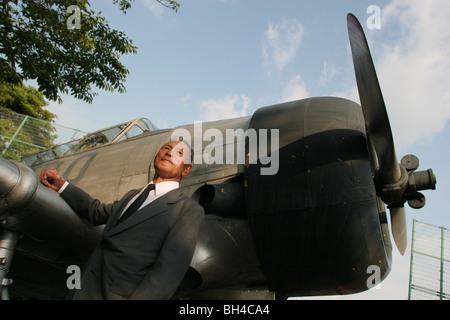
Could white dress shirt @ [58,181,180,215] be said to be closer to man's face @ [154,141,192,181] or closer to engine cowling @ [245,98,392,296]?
man's face @ [154,141,192,181]

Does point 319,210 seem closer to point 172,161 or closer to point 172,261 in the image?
point 172,161

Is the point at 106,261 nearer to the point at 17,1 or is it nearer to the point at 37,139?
the point at 17,1

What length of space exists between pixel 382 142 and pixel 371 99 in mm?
372

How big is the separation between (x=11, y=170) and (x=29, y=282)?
11.5 feet

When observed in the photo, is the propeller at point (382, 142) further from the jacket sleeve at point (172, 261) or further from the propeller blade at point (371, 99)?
the jacket sleeve at point (172, 261)

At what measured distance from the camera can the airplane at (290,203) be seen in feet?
9.74

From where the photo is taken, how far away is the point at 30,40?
8016mm

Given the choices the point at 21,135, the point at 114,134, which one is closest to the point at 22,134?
the point at 21,135

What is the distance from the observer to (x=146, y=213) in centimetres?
197

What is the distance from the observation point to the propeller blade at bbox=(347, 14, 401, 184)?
2.79 m

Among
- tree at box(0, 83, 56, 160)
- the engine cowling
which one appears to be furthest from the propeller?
tree at box(0, 83, 56, 160)

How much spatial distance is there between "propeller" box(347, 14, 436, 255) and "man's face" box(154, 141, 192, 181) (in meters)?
1.62

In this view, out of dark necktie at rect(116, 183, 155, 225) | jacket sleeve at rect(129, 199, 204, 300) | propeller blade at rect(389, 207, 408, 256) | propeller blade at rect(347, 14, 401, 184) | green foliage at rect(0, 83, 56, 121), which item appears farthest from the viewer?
green foliage at rect(0, 83, 56, 121)

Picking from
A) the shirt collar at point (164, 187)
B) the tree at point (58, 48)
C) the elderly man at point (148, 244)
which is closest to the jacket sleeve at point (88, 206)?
the elderly man at point (148, 244)
